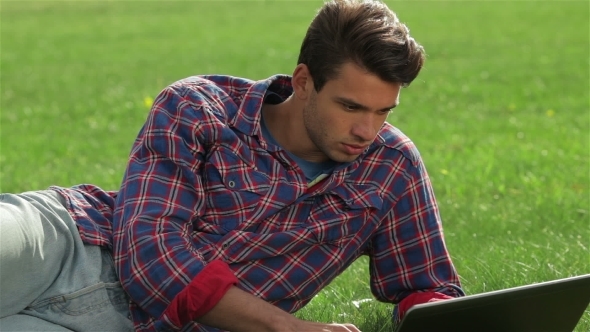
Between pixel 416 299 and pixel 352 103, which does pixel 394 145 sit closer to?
pixel 352 103

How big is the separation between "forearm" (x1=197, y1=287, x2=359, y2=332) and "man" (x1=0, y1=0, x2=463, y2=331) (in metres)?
0.02

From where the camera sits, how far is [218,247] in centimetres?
371

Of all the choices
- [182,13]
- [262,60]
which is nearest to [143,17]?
[182,13]

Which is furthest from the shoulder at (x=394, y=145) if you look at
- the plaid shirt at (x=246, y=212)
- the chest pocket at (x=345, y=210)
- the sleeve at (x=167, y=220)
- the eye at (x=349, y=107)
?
the sleeve at (x=167, y=220)

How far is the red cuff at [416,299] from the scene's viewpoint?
12.7ft

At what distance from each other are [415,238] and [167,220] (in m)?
0.97

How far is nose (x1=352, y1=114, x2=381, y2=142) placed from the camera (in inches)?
144

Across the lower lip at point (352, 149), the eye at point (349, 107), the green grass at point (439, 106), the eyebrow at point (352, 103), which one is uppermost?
the eyebrow at point (352, 103)

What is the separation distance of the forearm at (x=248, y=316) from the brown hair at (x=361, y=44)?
87 centimetres

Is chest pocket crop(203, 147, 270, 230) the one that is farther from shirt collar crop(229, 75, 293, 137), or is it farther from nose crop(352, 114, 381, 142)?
nose crop(352, 114, 381, 142)

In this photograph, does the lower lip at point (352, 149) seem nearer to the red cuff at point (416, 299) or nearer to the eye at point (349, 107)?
the eye at point (349, 107)

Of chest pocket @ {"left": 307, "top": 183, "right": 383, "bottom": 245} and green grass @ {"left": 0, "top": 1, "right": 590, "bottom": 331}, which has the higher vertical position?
chest pocket @ {"left": 307, "top": 183, "right": 383, "bottom": 245}

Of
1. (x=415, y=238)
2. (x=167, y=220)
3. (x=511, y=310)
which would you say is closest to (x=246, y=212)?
(x=167, y=220)

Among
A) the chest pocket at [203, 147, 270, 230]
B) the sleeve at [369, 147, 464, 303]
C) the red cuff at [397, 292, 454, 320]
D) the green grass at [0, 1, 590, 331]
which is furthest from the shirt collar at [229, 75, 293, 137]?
the green grass at [0, 1, 590, 331]
